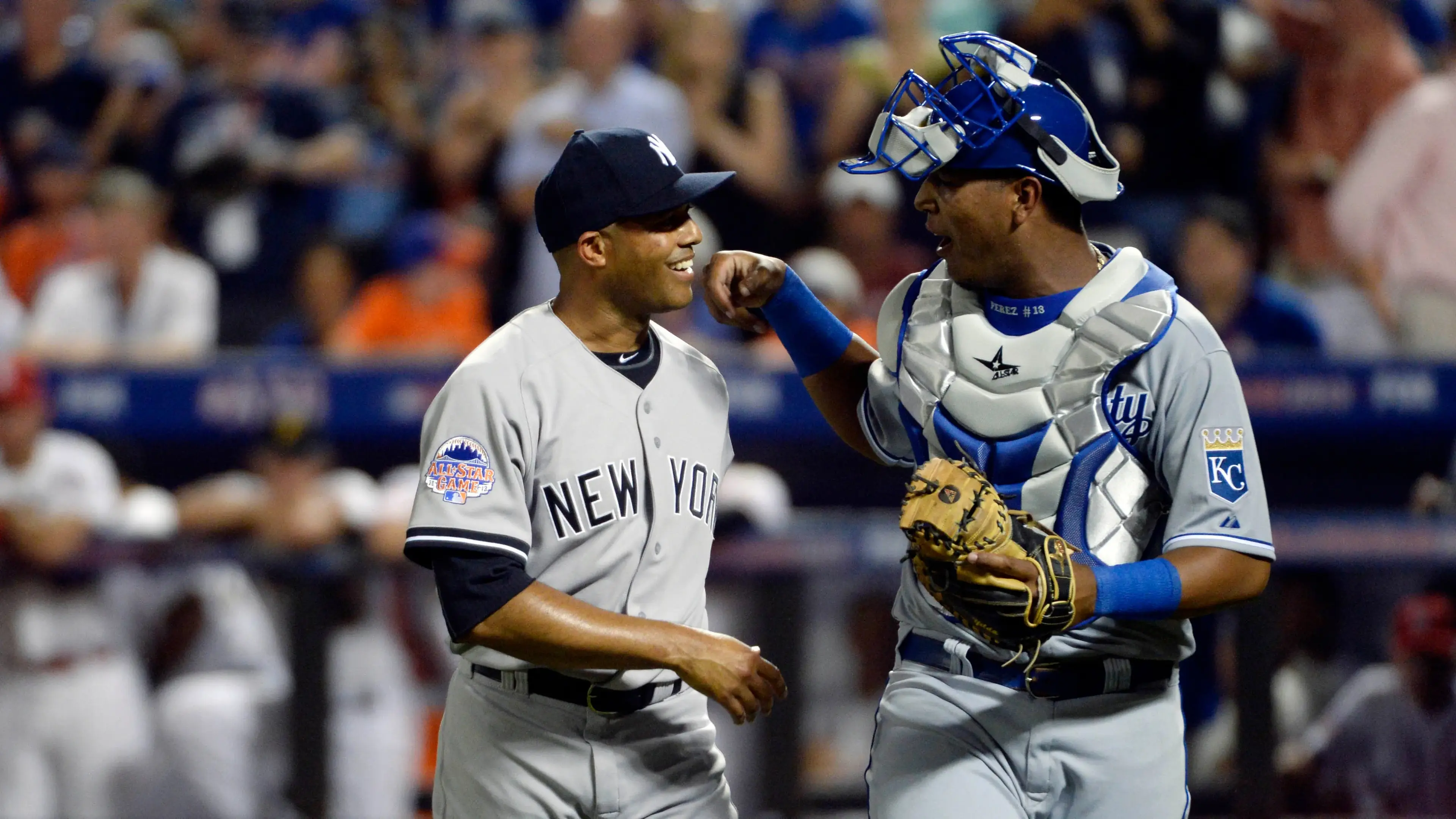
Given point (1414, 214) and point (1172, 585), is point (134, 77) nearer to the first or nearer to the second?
point (1414, 214)

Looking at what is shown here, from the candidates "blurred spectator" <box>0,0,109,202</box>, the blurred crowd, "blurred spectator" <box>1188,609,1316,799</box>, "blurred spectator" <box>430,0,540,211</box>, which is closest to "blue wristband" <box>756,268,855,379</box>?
"blurred spectator" <box>1188,609,1316,799</box>

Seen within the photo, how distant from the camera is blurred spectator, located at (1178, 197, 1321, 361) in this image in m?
5.77

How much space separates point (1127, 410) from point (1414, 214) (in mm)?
4042

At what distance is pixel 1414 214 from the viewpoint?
6039 millimetres

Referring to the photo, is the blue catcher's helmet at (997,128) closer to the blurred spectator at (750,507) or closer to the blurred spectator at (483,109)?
the blurred spectator at (750,507)

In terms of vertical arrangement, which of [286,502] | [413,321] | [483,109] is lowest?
[286,502]

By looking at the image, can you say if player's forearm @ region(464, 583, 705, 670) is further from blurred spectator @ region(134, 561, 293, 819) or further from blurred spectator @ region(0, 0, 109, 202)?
blurred spectator @ region(0, 0, 109, 202)

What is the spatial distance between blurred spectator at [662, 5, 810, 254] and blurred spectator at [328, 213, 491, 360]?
37.2 inches

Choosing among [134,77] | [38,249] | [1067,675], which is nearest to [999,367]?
[1067,675]

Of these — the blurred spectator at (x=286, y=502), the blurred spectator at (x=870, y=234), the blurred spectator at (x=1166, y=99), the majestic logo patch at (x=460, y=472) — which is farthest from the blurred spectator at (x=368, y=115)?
the majestic logo patch at (x=460, y=472)

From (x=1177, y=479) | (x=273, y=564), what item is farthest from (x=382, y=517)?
(x=1177, y=479)

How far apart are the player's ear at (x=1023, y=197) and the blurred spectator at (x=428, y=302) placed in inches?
152

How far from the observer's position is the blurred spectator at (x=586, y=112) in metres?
6.62

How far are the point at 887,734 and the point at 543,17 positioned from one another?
6.02 m
